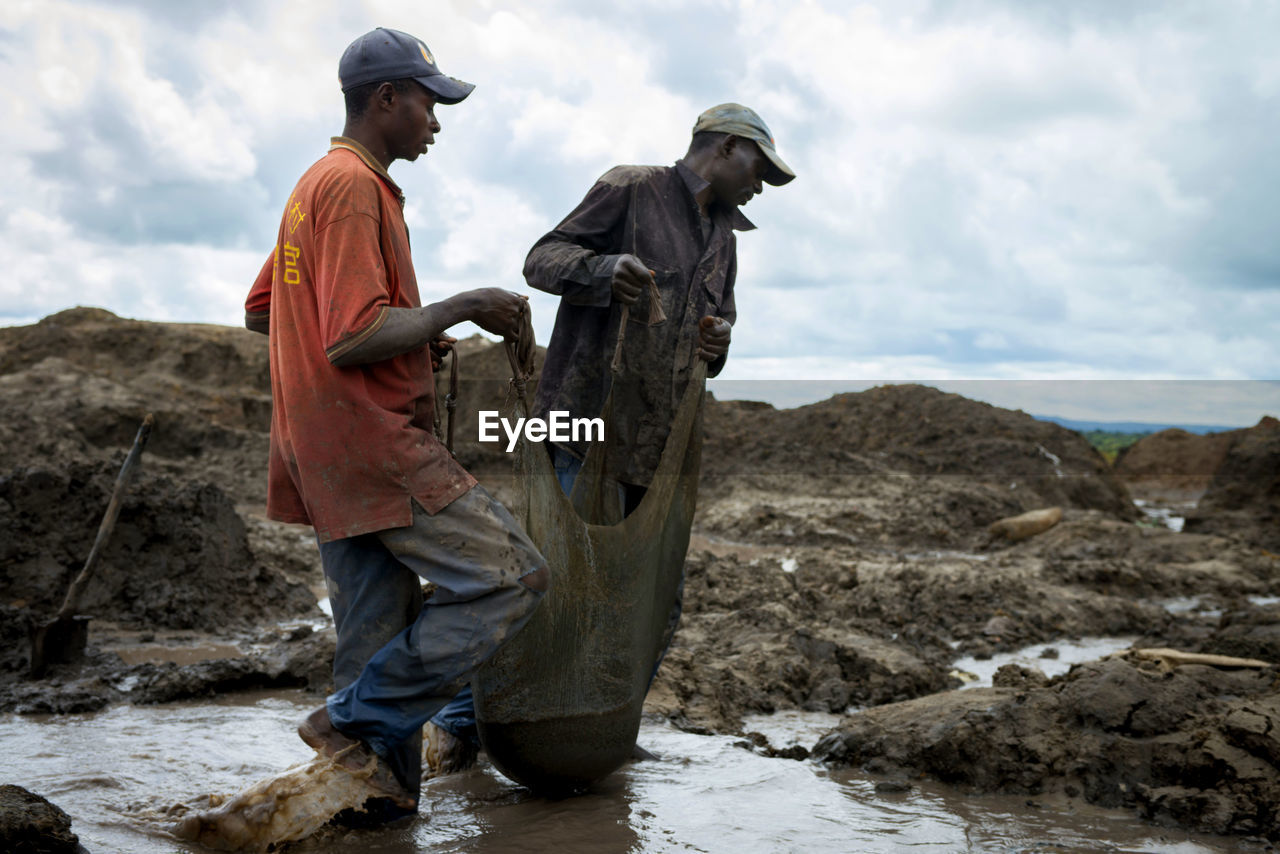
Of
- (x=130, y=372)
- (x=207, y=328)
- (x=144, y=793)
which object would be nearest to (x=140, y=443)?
(x=144, y=793)

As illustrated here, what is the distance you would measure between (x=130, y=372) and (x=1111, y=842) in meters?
19.9

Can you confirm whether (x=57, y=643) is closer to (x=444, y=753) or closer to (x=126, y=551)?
(x=126, y=551)

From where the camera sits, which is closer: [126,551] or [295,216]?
[295,216]

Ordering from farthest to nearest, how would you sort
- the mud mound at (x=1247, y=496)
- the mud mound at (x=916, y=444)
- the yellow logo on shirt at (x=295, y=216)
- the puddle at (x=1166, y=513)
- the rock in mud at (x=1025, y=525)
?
1. the puddle at (x=1166, y=513)
2. the mud mound at (x=916, y=444)
3. the mud mound at (x=1247, y=496)
4. the rock in mud at (x=1025, y=525)
5. the yellow logo on shirt at (x=295, y=216)

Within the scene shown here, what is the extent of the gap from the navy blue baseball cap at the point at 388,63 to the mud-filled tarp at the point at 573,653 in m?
0.88

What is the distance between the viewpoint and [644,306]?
329 cm

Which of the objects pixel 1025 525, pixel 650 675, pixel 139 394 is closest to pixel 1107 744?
pixel 650 675

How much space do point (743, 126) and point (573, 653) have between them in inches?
69.3

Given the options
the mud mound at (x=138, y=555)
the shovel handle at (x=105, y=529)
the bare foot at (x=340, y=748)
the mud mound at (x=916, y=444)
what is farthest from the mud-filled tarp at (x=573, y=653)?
the mud mound at (x=916, y=444)

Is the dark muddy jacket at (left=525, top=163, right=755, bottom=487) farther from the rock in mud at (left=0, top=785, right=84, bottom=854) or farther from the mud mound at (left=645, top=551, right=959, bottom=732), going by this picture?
the rock in mud at (left=0, top=785, right=84, bottom=854)

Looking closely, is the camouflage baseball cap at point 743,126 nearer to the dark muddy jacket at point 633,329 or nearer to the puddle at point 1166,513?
the dark muddy jacket at point 633,329

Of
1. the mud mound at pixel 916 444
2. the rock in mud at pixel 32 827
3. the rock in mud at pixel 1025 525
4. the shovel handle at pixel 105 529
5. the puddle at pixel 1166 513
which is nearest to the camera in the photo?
the rock in mud at pixel 32 827

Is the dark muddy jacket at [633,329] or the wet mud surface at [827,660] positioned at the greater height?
the dark muddy jacket at [633,329]

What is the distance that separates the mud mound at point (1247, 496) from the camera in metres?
12.4
